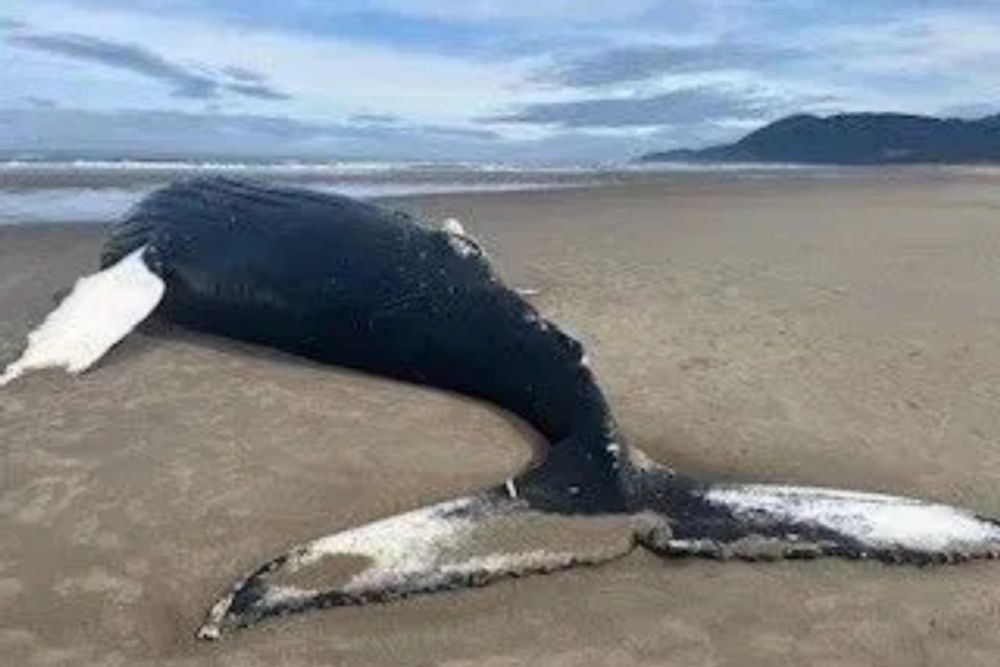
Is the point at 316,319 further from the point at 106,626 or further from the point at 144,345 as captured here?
the point at 106,626

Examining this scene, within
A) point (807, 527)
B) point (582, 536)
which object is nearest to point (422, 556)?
point (582, 536)

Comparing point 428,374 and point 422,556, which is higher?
point 428,374

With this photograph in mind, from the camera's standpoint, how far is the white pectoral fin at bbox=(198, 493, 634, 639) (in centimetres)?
466

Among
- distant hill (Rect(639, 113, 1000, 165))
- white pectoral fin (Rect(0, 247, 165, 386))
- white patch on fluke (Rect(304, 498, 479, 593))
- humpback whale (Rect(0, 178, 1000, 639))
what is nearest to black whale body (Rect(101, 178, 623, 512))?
humpback whale (Rect(0, 178, 1000, 639))

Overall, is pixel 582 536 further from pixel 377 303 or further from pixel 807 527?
pixel 377 303

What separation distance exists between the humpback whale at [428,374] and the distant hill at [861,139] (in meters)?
76.4

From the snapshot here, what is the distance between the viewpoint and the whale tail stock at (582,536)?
4.73 m

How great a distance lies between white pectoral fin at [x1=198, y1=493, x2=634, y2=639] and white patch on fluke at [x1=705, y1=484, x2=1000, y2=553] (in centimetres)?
53

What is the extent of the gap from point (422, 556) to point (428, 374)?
2.35 meters

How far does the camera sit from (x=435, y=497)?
19.6ft

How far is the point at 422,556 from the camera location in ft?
16.0

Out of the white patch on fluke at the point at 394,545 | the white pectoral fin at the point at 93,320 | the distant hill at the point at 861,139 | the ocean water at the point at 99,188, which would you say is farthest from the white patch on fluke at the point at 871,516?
the distant hill at the point at 861,139

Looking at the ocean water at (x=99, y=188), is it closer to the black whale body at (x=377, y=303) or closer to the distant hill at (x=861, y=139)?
the black whale body at (x=377, y=303)

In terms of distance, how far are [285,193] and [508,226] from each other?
6.96 m
